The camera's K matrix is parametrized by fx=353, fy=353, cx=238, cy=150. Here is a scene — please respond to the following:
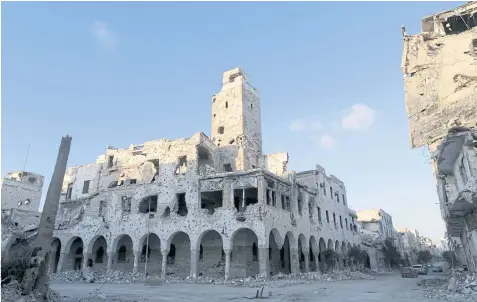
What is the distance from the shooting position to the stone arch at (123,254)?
103ft

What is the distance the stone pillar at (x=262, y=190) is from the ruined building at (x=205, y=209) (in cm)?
8

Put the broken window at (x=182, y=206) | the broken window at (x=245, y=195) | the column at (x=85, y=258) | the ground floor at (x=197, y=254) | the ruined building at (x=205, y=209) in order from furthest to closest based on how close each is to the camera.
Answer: the column at (x=85, y=258) < the broken window at (x=182, y=206) < the broken window at (x=245, y=195) < the ruined building at (x=205, y=209) < the ground floor at (x=197, y=254)

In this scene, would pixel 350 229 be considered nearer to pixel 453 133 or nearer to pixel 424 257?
pixel 453 133

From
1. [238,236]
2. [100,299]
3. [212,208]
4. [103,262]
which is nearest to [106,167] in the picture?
[103,262]

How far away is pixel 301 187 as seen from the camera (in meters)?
33.5

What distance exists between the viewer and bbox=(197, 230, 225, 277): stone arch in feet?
95.2

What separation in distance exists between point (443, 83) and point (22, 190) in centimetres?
4654

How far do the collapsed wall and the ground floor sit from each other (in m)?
13.4

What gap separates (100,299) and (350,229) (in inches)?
1453

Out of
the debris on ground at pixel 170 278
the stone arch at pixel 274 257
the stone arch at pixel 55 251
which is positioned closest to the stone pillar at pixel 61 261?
the debris on ground at pixel 170 278

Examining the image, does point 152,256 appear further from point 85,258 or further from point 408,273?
point 408,273

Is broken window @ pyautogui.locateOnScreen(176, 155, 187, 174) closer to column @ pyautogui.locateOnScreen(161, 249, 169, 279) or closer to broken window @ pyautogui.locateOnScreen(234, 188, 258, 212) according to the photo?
broken window @ pyautogui.locateOnScreen(234, 188, 258, 212)

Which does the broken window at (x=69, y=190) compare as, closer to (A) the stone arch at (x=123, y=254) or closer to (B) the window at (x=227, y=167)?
(A) the stone arch at (x=123, y=254)

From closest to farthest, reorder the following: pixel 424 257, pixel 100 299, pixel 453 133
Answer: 1. pixel 100 299
2. pixel 453 133
3. pixel 424 257
